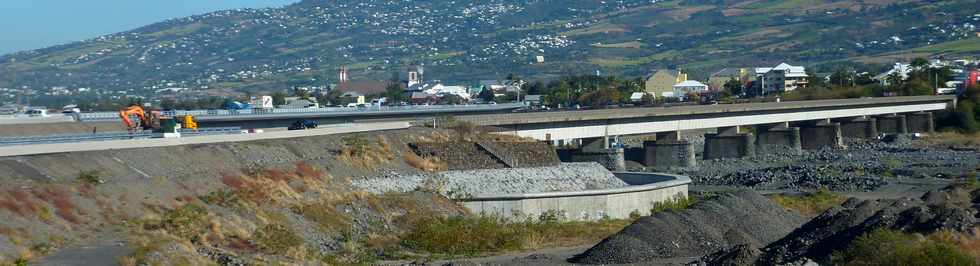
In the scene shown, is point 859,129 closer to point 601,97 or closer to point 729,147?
point 729,147

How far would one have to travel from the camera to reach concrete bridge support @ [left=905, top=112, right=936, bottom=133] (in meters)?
123

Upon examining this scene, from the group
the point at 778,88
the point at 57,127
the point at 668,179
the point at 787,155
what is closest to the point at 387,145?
the point at 668,179

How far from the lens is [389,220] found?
149 feet

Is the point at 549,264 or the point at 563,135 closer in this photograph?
the point at 549,264

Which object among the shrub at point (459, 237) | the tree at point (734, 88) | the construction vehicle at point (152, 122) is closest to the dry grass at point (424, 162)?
the construction vehicle at point (152, 122)

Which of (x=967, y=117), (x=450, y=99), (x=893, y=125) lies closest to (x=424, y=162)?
(x=893, y=125)

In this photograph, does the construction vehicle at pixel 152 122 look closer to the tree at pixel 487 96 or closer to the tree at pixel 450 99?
the tree at pixel 450 99

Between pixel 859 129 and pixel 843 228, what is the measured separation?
275ft

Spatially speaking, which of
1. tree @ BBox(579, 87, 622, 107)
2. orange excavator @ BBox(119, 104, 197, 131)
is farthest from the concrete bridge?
tree @ BBox(579, 87, 622, 107)

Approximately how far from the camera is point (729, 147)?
3976 inches

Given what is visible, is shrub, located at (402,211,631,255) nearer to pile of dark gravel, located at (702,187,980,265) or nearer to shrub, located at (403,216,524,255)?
shrub, located at (403,216,524,255)

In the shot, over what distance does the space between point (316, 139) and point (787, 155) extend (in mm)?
52062

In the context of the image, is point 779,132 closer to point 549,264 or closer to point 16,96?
point 16,96

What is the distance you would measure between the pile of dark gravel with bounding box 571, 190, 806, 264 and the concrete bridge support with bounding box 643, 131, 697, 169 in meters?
→ 42.0
